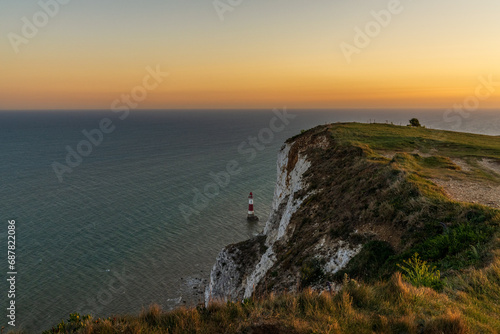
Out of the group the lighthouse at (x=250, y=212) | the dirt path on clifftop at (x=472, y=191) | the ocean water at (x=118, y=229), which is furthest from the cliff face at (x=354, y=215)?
the lighthouse at (x=250, y=212)

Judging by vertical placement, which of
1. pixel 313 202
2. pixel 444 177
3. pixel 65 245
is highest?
pixel 444 177

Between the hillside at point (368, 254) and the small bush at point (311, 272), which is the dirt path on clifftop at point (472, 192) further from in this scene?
the small bush at point (311, 272)

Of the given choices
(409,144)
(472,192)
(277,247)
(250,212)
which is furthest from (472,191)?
(250,212)

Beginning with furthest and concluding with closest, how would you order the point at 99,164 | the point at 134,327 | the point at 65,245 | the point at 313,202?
the point at 99,164, the point at 65,245, the point at 313,202, the point at 134,327

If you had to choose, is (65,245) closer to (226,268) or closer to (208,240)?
(208,240)

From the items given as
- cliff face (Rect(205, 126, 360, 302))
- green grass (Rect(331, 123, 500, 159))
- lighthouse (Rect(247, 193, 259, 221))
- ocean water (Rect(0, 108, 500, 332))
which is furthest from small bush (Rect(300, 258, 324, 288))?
lighthouse (Rect(247, 193, 259, 221))

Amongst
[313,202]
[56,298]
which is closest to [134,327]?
[313,202]
